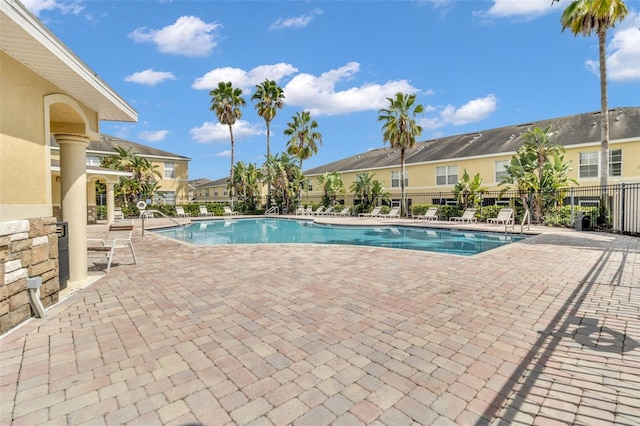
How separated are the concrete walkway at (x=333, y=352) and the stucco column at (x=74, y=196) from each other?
0.64m

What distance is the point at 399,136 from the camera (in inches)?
965

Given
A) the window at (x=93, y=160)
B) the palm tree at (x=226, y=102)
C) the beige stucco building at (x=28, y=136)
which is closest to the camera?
the beige stucco building at (x=28, y=136)

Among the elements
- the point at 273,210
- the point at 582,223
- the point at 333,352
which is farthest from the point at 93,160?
the point at 582,223

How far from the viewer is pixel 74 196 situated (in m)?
6.27

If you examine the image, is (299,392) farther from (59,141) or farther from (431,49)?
(431,49)

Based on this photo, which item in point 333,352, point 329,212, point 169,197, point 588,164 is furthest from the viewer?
point 169,197

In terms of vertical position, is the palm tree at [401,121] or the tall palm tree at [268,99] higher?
the tall palm tree at [268,99]

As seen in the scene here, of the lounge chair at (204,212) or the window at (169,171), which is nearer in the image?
the lounge chair at (204,212)

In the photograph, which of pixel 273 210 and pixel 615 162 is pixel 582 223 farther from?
pixel 273 210

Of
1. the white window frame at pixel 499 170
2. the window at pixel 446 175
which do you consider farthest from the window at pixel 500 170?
the window at pixel 446 175

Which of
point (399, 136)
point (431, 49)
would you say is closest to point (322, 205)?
point (399, 136)

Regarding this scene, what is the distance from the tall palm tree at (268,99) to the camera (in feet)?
112

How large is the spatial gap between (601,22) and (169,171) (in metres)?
39.6

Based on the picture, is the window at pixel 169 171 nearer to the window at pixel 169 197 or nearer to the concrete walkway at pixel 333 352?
the window at pixel 169 197
